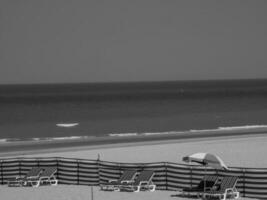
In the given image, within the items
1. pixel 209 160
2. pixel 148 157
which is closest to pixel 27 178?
pixel 209 160

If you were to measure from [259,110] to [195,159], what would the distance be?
84.7 metres

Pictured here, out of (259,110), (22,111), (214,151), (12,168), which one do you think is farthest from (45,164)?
(22,111)

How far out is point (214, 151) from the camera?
131ft

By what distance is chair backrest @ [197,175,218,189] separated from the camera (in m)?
26.1

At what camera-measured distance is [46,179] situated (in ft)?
95.9

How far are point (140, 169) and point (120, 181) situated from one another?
1247 millimetres

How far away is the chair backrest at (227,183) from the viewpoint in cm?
2558

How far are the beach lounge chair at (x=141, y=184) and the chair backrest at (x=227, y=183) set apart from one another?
2699 mm

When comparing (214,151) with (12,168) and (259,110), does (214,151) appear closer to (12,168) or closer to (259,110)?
(12,168)

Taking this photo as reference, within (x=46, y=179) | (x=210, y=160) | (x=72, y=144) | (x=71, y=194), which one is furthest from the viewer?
(x=72, y=144)

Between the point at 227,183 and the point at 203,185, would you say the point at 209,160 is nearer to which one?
the point at 203,185

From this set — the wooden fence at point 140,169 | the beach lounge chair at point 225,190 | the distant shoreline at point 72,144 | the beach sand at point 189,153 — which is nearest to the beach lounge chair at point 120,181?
the wooden fence at point 140,169

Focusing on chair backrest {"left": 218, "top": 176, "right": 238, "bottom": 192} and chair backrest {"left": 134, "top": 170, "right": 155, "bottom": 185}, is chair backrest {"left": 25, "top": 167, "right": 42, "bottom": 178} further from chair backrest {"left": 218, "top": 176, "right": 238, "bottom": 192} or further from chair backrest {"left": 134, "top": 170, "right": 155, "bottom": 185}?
chair backrest {"left": 218, "top": 176, "right": 238, "bottom": 192}

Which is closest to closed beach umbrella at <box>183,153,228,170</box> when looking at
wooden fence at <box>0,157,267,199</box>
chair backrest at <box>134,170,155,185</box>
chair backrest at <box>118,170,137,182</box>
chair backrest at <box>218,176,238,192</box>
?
wooden fence at <box>0,157,267,199</box>
